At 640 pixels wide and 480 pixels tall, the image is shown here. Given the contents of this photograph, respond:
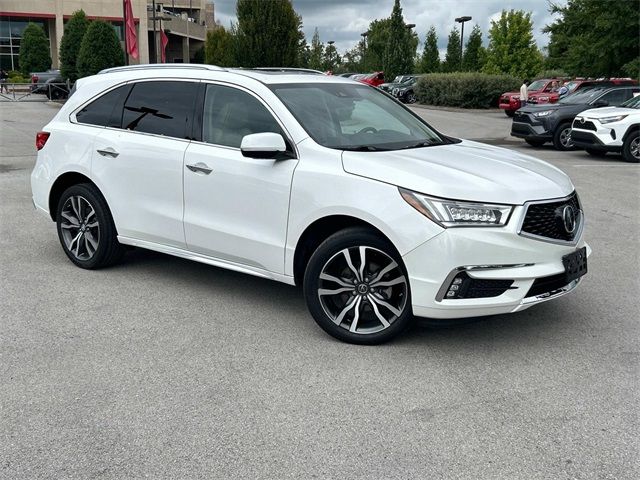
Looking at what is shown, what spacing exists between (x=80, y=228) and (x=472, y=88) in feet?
109

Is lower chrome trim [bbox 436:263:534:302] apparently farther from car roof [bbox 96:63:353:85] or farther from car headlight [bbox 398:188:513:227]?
car roof [bbox 96:63:353:85]

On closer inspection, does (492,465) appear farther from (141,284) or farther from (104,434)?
(141,284)

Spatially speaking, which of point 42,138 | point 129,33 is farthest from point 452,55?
point 42,138

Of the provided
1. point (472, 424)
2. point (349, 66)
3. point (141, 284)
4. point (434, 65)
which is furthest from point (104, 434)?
point (349, 66)

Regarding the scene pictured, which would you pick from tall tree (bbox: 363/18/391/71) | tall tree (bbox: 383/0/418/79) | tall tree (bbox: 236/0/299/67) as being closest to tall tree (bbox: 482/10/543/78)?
tall tree (bbox: 383/0/418/79)

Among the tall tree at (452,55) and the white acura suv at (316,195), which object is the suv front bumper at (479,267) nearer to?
the white acura suv at (316,195)

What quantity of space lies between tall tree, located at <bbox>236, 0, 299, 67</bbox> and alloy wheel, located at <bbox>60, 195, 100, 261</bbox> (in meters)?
20.2

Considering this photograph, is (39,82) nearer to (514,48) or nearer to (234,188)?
(514,48)

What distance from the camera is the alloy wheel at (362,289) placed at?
450 cm

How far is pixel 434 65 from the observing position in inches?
2506

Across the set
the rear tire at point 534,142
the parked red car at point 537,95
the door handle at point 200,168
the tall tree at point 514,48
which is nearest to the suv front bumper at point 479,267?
the door handle at point 200,168

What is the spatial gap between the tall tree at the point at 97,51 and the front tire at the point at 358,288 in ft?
102

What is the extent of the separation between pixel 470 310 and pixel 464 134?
1932 cm

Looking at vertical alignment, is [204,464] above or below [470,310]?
below
